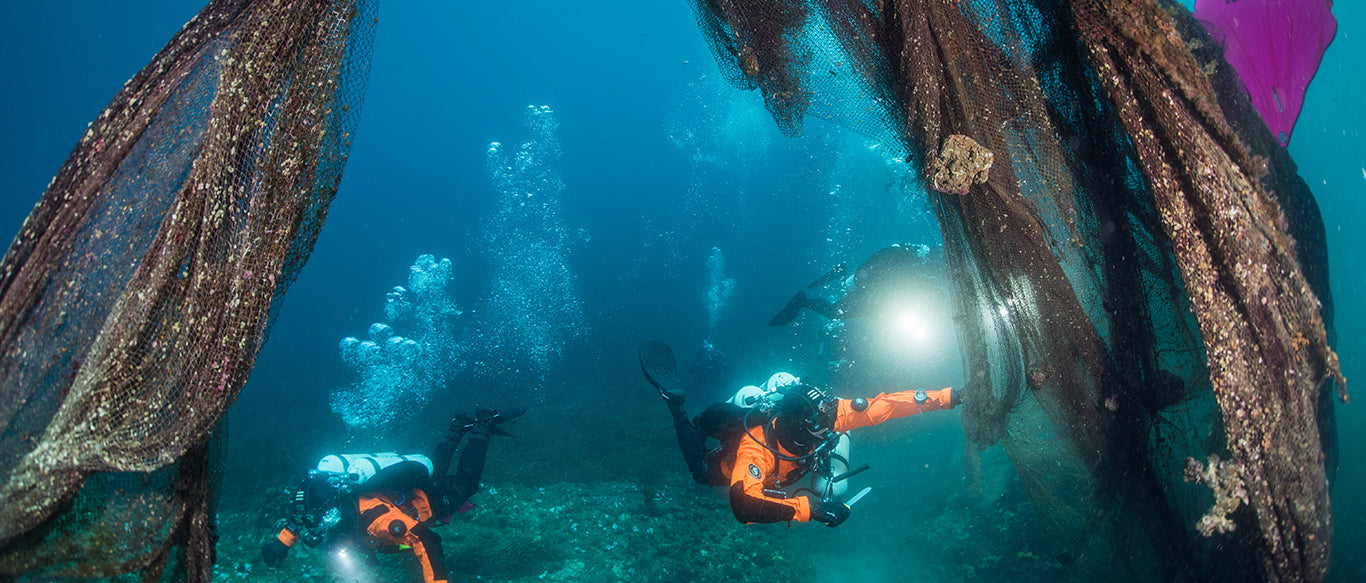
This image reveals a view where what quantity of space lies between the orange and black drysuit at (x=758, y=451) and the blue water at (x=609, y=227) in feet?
11.2

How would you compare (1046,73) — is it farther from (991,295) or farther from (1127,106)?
(991,295)

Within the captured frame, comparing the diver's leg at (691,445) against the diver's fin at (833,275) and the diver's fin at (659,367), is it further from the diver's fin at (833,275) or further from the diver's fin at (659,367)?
the diver's fin at (833,275)

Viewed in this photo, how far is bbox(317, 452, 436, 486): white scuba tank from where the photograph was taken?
5715 millimetres

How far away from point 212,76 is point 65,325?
0.78 meters

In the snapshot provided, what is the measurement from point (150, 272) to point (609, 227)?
48789mm

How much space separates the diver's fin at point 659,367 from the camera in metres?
7.63

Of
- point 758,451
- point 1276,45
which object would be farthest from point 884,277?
point 1276,45

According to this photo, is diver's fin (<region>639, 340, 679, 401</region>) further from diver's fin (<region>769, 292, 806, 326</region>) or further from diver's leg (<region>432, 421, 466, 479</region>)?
diver's fin (<region>769, 292, 806, 326</region>)

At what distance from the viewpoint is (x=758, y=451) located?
461 cm

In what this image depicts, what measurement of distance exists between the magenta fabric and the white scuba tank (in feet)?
25.3

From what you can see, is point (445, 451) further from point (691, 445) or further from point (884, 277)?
point (884, 277)

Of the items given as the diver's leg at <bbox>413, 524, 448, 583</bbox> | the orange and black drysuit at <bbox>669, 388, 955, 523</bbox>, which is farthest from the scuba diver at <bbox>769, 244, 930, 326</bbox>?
the diver's leg at <bbox>413, 524, 448, 583</bbox>

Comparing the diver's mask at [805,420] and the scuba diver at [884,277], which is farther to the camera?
the scuba diver at [884,277]

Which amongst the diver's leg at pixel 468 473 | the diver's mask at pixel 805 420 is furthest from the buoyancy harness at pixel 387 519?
the diver's mask at pixel 805 420
